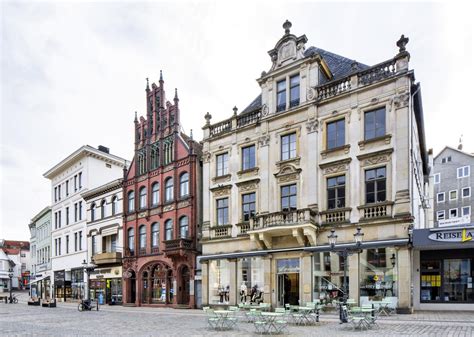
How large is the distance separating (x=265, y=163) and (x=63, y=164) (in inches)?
1237

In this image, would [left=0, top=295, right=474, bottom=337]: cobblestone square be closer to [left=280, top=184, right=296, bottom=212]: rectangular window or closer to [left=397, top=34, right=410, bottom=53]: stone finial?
[left=280, top=184, right=296, bottom=212]: rectangular window

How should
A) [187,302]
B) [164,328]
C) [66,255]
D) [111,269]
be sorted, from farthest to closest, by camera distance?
1. [66,255]
2. [111,269]
3. [187,302]
4. [164,328]

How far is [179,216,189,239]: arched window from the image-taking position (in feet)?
106

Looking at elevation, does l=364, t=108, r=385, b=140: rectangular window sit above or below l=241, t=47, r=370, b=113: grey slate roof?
below

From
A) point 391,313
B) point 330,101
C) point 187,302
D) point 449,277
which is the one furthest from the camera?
point 187,302

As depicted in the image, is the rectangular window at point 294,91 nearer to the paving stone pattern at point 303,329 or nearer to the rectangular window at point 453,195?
the paving stone pattern at point 303,329

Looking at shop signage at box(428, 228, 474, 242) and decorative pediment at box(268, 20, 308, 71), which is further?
decorative pediment at box(268, 20, 308, 71)

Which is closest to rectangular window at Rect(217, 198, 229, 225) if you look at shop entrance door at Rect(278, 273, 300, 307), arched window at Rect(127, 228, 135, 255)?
shop entrance door at Rect(278, 273, 300, 307)

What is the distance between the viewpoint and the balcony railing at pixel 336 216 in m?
22.9

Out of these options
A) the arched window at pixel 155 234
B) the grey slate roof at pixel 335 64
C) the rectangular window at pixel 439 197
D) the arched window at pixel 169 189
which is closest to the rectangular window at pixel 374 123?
the grey slate roof at pixel 335 64

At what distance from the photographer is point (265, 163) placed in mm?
26891

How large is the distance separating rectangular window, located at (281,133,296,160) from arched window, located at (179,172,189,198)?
365 inches

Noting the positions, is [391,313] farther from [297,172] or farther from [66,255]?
[66,255]

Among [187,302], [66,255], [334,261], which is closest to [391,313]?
[334,261]
